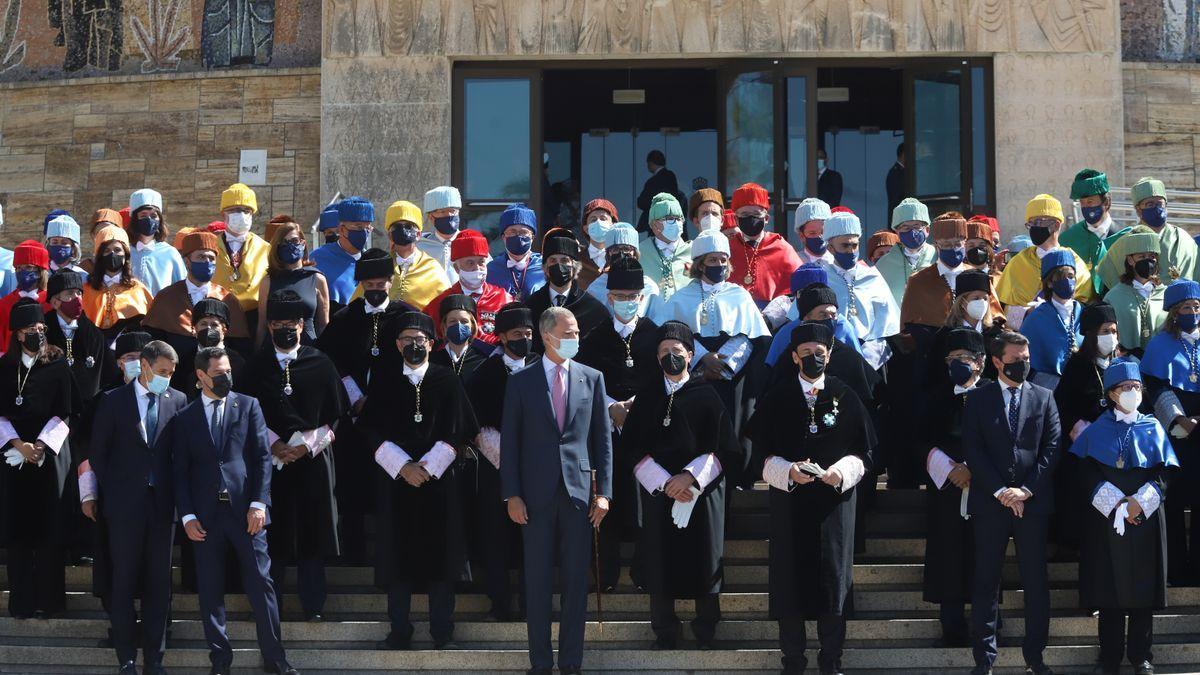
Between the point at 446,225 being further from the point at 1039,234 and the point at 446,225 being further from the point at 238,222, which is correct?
the point at 1039,234

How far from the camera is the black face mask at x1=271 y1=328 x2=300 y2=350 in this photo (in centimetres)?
1096

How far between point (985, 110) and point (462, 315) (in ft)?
24.0

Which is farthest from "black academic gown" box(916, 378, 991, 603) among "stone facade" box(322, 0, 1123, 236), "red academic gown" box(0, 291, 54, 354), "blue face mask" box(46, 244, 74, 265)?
"stone facade" box(322, 0, 1123, 236)

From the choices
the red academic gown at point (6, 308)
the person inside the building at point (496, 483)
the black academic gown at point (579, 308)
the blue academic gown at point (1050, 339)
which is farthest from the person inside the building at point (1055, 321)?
the red academic gown at point (6, 308)

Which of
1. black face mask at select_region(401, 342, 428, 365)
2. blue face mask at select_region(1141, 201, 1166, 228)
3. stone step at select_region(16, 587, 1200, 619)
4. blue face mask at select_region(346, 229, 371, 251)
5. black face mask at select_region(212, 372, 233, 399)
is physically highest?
blue face mask at select_region(1141, 201, 1166, 228)

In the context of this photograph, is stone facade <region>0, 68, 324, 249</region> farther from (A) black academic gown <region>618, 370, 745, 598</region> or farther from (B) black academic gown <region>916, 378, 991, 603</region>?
(B) black academic gown <region>916, 378, 991, 603</region>

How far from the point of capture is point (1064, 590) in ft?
36.5

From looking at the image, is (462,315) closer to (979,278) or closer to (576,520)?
(576,520)

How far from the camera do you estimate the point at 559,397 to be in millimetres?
10461

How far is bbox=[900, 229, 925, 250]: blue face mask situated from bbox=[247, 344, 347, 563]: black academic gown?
13.8ft

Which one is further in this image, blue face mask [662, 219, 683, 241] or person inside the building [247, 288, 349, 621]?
blue face mask [662, 219, 683, 241]

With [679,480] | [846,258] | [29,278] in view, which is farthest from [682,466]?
[29,278]

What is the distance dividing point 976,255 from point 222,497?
5.21 meters

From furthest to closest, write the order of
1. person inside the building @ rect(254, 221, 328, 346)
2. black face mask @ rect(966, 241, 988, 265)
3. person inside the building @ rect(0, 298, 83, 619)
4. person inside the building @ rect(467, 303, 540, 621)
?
black face mask @ rect(966, 241, 988, 265)
person inside the building @ rect(254, 221, 328, 346)
person inside the building @ rect(0, 298, 83, 619)
person inside the building @ rect(467, 303, 540, 621)
